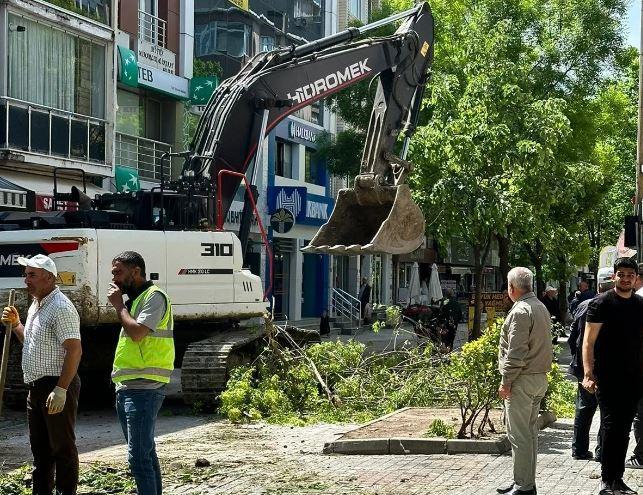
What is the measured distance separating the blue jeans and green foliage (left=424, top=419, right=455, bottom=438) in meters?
4.30

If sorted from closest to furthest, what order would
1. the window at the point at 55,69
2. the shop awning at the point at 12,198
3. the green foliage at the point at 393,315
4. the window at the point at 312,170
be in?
the green foliage at the point at 393,315 → the shop awning at the point at 12,198 → the window at the point at 55,69 → the window at the point at 312,170

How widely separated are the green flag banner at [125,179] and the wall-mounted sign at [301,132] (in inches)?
483

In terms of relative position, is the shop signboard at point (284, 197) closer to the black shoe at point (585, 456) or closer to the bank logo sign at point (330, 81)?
the bank logo sign at point (330, 81)

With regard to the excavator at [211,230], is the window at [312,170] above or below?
above

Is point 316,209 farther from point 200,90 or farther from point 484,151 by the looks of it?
point 484,151

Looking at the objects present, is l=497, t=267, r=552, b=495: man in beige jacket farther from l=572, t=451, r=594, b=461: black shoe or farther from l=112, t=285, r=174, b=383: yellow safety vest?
l=112, t=285, r=174, b=383: yellow safety vest

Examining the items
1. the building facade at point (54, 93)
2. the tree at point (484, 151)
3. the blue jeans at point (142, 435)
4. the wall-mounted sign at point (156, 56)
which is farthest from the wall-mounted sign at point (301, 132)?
the blue jeans at point (142, 435)

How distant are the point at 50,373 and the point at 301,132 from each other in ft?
104

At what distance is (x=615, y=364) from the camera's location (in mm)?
8516

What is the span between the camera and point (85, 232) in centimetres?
1366

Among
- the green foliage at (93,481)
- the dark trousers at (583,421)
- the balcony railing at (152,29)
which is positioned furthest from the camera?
the balcony railing at (152,29)

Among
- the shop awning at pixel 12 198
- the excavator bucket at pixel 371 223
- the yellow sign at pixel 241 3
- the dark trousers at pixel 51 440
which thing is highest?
the yellow sign at pixel 241 3

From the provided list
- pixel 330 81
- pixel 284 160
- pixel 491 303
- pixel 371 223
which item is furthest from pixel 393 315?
pixel 284 160

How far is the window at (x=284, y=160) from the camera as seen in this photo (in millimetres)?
38250
